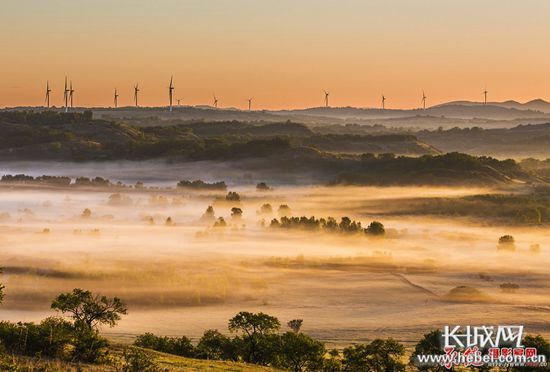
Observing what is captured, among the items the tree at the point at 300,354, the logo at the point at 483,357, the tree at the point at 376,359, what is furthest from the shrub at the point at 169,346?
the logo at the point at 483,357

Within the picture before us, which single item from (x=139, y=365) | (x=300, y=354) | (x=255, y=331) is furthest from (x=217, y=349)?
(x=139, y=365)

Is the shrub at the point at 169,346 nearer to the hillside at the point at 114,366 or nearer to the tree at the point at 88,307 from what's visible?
the tree at the point at 88,307

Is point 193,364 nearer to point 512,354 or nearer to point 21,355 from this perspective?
point 21,355

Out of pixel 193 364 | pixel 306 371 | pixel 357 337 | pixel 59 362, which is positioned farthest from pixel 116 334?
pixel 59 362

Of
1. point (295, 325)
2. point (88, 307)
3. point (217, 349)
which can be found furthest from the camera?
point (295, 325)

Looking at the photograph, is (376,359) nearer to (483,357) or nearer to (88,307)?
(483,357)

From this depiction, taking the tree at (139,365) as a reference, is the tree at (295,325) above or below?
below
